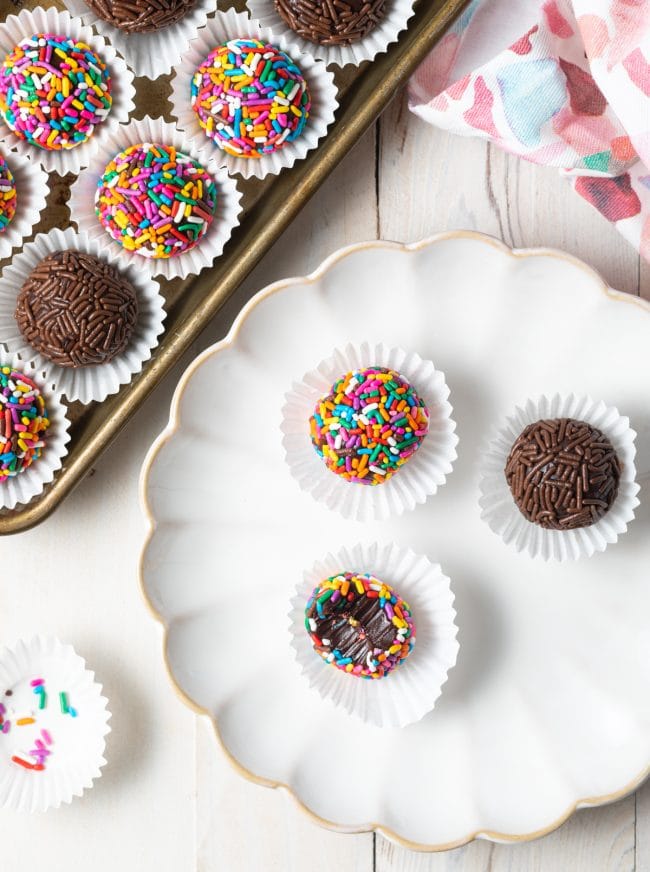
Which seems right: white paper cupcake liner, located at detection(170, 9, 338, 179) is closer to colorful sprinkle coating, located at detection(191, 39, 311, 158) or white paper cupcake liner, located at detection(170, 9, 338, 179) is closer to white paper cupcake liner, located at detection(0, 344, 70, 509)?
colorful sprinkle coating, located at detection(191, 39, 311, 158)

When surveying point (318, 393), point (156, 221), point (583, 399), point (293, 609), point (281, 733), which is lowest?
point (281, 733)

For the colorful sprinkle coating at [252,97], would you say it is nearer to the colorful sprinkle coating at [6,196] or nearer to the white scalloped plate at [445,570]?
the white scalloped plate at [445,570]

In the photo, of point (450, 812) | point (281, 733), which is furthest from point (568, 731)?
point (281, 733)

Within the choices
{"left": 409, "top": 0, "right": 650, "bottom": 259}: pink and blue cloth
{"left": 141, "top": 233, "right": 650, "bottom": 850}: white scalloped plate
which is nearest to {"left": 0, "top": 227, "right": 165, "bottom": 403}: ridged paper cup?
{"left": 141, "top": 233, "right": 650, "bottom": 850}: white scalloped plate

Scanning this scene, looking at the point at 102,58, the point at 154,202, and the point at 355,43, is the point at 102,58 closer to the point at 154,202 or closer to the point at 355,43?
the point at 154,202

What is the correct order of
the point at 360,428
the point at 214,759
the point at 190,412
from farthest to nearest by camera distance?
the point at 214,759, the point at 190,412, the point at 360,428

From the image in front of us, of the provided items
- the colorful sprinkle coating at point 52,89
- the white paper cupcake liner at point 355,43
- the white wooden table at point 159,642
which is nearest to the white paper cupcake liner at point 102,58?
the colorful sprinkle coating at point 52,89

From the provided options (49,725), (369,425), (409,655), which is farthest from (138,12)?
(49,725)

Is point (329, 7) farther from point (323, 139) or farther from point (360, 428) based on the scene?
point (360, 428)
